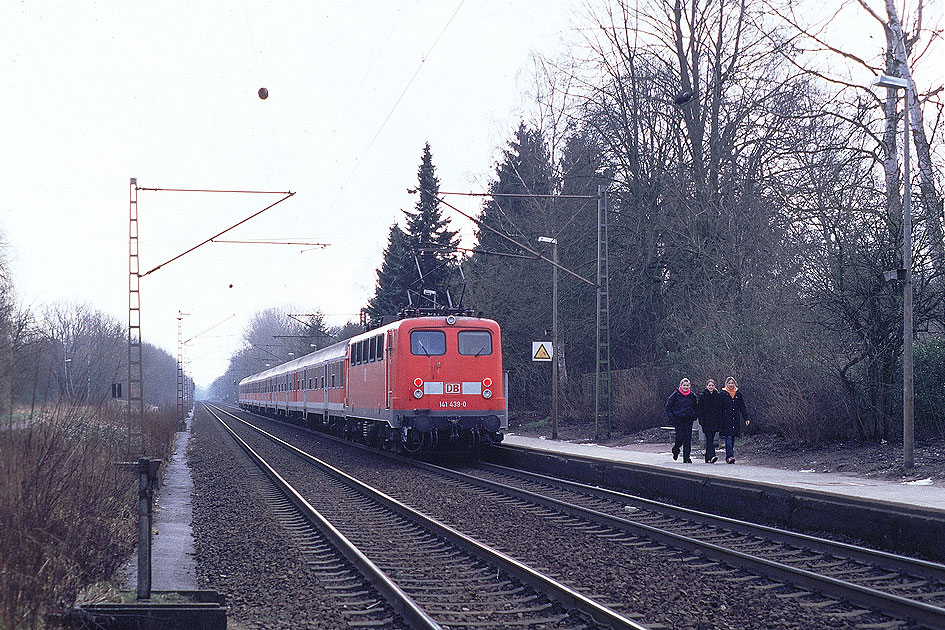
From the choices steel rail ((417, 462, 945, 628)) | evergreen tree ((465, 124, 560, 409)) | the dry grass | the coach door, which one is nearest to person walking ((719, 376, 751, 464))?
steel rail ((417, 462, 945, 628))

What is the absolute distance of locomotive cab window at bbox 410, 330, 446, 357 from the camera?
21.1 meters

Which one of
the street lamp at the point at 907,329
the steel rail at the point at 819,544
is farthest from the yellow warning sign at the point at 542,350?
the street lamp at the point at 907,329

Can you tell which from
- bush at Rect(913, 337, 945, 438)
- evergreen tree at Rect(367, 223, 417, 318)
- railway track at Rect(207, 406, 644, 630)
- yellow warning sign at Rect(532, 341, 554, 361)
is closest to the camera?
railway track at Rect(207, 406, 644, 630)

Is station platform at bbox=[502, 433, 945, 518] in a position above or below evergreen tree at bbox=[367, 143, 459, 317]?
below

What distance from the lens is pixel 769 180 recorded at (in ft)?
84.5

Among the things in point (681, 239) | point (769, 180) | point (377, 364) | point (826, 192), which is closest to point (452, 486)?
point (377, 364)

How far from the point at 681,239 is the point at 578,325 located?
617cm

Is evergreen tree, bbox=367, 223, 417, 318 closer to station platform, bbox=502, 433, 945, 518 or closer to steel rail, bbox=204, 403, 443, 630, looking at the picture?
station platform, bbox=502, 433, 945, 518

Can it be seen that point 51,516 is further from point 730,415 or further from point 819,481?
point 730,415

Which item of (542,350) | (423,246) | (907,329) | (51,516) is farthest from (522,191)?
(51,516)

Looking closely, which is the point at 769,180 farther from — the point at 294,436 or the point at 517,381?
the point at 294,436

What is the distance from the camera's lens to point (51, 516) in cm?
709

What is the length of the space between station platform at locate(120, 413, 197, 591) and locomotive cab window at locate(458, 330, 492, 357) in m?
6.42

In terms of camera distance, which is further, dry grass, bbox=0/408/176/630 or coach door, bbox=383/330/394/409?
coach door, bbox=383/330/394/409
